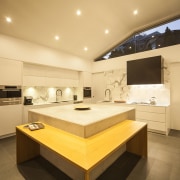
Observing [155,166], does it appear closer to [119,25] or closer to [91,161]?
[91,161]

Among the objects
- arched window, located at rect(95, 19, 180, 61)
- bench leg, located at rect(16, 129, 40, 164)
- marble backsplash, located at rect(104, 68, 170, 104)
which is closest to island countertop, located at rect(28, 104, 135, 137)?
bench leg, located at rect(16, 129, 40, 164)

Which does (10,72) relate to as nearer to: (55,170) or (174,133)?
(55,170)

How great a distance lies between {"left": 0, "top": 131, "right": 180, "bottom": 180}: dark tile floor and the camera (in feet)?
6.29

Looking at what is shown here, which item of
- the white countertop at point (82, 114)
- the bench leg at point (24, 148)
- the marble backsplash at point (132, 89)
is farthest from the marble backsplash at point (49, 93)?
the bench leg at point (24, 148)

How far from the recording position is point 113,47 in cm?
566

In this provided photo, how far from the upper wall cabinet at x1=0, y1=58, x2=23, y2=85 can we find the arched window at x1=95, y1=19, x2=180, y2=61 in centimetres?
374

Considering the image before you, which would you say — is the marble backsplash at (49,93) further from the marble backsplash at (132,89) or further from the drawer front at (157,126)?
the drawer front at (157,126)

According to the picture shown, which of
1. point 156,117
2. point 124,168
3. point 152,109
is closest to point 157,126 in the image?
point 156,117

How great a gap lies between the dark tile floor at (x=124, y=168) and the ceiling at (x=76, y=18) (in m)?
3.11

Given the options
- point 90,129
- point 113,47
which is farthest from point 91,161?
point 113,47

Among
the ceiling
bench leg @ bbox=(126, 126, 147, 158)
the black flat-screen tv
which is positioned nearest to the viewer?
bench leg @ bbox=(126, 126, 147, 158)

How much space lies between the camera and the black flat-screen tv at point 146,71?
12.8 ft

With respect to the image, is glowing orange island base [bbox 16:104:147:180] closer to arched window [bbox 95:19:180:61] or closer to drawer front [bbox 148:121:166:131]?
drawer front [bbox 148:121:166:131]

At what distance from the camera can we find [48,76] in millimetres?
4711
